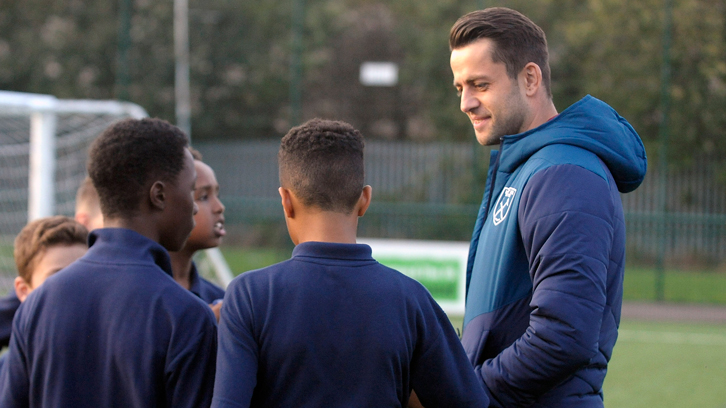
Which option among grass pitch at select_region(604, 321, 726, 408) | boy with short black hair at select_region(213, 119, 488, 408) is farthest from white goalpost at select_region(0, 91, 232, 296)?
boy with short black hair at select_region(213, 119, 488, 408)

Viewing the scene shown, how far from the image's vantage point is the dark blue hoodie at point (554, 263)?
6.37 feet

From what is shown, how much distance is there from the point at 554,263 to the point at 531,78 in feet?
2.05

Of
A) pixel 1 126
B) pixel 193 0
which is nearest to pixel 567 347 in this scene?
pixel 1 126

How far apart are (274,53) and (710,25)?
976cm

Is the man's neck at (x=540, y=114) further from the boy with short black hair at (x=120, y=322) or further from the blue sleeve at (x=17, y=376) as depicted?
the blue sleeve at (x=17, y=376)

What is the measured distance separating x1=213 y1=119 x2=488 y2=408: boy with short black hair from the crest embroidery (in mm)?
453

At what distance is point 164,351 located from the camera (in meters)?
1.93

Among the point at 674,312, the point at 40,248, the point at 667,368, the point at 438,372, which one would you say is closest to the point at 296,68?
the point at 674,312

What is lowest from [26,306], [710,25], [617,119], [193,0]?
[26,306]

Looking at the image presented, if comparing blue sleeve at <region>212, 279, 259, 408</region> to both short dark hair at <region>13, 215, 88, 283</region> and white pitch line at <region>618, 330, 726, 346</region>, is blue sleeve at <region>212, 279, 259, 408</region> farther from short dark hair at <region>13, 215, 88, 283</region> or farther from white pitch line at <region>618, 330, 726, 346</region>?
white pitch line at <region>618, 330, 726, 346</region>

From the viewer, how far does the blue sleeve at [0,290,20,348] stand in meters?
3.09

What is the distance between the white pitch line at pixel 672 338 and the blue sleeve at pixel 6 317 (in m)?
7.81

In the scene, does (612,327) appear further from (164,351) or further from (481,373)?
(164,351)

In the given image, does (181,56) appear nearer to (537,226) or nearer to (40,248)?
(40,248)
